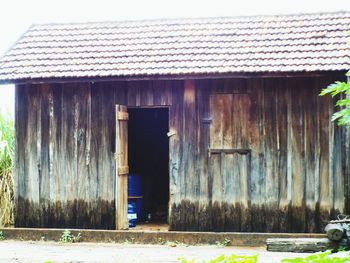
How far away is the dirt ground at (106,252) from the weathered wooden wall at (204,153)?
627mm

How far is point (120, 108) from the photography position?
1084 centimetres

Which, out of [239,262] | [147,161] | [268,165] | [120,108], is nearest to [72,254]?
[120,108]

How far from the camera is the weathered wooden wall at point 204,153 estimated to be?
10.4 metres

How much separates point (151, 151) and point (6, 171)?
3.44 metres

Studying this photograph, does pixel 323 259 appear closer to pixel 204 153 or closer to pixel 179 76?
pixel 179 76

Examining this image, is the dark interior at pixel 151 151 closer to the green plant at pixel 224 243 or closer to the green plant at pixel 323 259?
the green plant at pixel 224 243

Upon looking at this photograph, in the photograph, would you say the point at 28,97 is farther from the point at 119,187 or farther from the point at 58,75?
the point at 119,187

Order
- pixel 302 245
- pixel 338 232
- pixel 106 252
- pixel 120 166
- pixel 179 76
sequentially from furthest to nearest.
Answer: pixel 120 166
pixel 179 76
pixel 106 252
pixel 302 245
pixel 338 232

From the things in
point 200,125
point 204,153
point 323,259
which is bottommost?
point 323,259

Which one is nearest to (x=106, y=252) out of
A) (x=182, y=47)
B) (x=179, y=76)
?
(x=179, y=76)

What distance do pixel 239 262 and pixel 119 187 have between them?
854 centimetres

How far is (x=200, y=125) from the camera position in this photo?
10.7 metres

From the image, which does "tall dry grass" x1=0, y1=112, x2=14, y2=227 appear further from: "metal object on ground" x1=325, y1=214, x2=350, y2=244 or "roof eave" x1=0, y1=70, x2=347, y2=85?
"metal object on ground" x1=325, y1=214, x2=350, y2=244

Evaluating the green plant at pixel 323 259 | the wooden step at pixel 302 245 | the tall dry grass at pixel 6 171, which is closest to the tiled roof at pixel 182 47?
the tall dry grass at pixel 6 171
